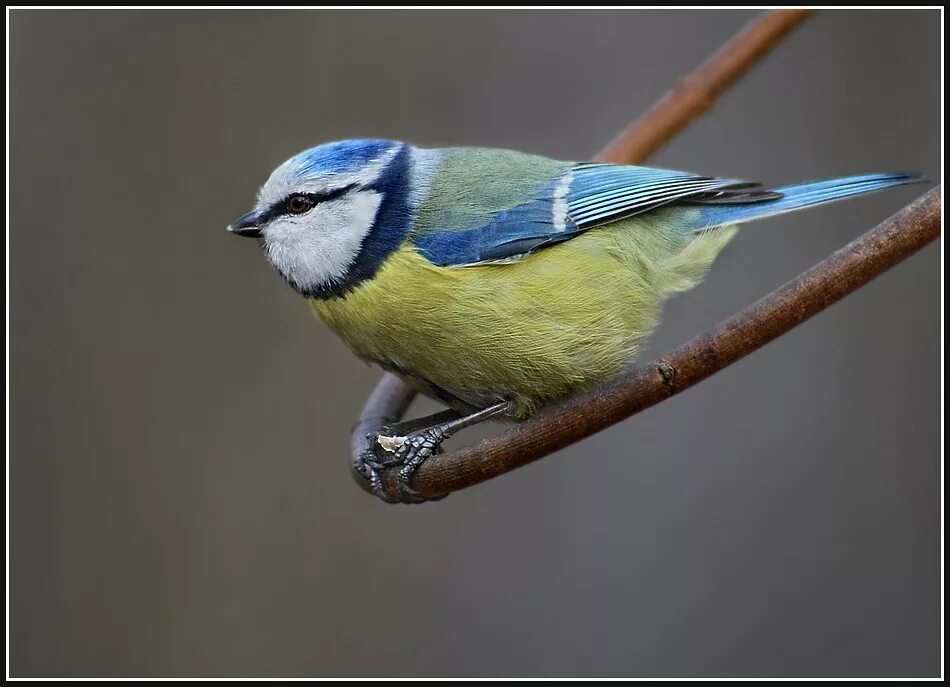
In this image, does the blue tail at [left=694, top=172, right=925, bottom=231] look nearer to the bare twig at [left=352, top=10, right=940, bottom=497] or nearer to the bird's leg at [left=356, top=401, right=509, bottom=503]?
the bare twig at [left=352, top=10, right=940, bottom=497]

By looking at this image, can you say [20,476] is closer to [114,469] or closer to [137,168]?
[114,469]

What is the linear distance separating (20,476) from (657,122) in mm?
2587

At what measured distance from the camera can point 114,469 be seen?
3680 millimetres

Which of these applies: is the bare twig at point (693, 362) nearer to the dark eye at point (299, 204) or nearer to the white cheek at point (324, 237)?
the white cheek at point (324, 237)

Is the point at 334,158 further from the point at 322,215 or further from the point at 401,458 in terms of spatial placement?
the point at 401,458

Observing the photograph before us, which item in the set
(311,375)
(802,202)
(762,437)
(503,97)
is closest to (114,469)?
(311,375)

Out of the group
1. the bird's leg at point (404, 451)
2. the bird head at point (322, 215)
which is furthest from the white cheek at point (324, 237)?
the bird's leg at point (404, 451)

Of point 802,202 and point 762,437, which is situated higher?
point 802,202

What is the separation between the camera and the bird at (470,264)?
6.54ft

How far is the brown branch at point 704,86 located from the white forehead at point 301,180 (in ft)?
2.45

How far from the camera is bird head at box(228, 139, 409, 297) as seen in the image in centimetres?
206

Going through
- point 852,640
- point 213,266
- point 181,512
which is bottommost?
point 852,640

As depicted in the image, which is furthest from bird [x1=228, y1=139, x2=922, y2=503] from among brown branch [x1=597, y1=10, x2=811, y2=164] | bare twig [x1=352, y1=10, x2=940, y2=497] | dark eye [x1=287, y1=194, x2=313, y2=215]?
brown branch [x1=597, y1=10, x2=811, y2=164]

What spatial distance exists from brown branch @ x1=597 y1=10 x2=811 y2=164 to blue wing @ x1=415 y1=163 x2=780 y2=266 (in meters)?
0.28
